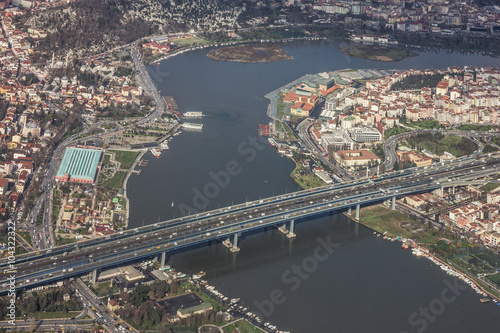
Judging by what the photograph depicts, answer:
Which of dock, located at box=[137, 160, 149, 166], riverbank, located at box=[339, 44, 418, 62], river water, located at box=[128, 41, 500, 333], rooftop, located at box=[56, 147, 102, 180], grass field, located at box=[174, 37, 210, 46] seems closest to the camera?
river water, located at box=[128, 41, 500, 333]

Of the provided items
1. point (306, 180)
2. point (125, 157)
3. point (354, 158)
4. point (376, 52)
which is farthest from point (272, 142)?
point (376, 52)

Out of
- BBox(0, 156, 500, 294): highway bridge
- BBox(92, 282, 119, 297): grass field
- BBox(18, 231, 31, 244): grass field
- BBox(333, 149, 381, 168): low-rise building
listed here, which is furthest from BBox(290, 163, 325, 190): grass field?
BBox(18, 231, 31, 244): grass field

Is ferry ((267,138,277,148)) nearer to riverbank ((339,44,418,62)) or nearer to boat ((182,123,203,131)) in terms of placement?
boat ((182,123,203,131))

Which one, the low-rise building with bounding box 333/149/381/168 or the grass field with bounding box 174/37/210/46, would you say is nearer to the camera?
the low-rise building with bounding box 333/149/381/168

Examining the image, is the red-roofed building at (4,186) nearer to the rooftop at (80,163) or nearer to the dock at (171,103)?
the rooftop at (80,163)

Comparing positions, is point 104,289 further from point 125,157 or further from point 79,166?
point 125,157

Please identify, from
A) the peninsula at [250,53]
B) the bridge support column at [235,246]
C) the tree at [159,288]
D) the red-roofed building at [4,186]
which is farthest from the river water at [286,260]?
the peninsula at [250,53]
